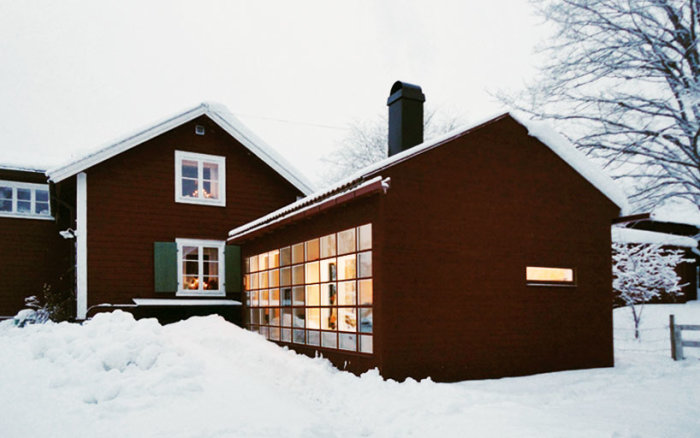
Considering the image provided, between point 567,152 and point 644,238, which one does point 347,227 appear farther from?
point 644,238

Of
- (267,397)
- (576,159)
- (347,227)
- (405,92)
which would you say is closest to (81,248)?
(347,227)

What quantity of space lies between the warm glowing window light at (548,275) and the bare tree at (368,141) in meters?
20.2

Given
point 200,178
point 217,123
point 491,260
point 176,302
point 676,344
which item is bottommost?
point 676,344

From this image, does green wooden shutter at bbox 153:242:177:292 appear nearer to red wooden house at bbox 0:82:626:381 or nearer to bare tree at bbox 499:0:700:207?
red wooden house at bbox 0:82:626:381

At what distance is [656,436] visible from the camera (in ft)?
18.9

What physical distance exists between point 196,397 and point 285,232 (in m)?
5.96

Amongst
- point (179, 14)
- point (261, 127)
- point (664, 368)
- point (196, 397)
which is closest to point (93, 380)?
point (196, 397)

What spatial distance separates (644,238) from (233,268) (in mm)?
13531

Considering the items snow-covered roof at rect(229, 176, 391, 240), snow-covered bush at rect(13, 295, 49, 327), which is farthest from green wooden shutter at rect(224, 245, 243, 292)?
snow-covered bush at rect(13, 295, 49, 327)

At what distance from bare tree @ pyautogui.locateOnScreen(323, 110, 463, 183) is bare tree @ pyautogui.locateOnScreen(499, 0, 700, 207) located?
65.2 feet

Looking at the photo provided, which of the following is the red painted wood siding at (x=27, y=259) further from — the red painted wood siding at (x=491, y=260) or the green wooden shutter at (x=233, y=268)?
the red painted wood siding at (x=491, y=260)

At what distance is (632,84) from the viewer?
972 centimetres

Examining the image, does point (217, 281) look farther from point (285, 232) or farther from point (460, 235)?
point (460, 235)

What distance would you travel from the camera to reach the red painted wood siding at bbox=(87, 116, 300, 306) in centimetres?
1373
